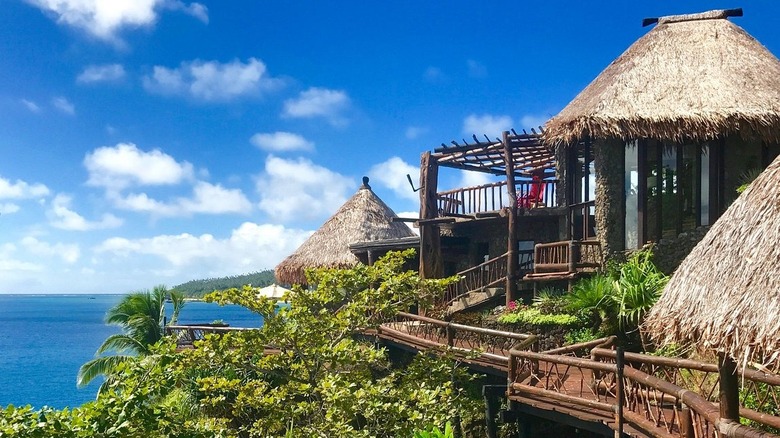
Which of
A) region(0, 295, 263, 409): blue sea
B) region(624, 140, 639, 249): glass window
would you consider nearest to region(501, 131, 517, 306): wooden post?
region(624, 140, 639, 249): glass window

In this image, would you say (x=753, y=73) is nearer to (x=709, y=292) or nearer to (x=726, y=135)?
(x=726, y=135)

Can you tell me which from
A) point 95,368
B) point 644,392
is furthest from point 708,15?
point 95,368

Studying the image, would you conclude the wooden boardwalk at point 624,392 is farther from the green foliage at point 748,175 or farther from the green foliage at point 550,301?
the green foliage at point 748,175

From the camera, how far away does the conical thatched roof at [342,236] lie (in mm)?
24609

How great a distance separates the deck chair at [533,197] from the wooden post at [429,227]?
2.62 meters

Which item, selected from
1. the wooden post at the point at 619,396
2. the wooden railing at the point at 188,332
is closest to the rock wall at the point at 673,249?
the wooden post at the point at 619,396

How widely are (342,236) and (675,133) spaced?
12.5m

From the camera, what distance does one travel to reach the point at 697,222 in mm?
16234

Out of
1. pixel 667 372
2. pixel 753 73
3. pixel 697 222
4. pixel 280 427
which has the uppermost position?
pixel 753 73

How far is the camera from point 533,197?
22031 mm

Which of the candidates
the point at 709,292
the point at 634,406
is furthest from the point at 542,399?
the point at 709,292

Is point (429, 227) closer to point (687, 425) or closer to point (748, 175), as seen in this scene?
point (748, 175)

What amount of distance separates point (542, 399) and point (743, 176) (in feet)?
27.0

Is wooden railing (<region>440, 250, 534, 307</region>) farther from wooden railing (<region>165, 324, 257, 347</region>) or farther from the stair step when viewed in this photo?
wooden railing (<region>165, 324, 257, 347</region>)
